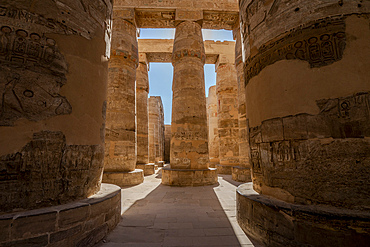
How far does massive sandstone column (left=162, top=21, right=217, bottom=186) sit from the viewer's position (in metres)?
6.91

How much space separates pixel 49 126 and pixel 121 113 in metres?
5.12

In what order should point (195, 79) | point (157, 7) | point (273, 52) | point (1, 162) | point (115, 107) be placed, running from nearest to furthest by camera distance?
point (1, 162) → point (273, 52) → point (115, 107) → point (195, 79) → point (157, 7)

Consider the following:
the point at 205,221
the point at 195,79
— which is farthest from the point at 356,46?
the point at 195,79

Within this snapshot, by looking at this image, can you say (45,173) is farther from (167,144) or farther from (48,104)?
(167,144)

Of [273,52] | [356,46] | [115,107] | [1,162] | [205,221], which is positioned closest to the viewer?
[1,162]

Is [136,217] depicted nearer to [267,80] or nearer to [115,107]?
[267,80]

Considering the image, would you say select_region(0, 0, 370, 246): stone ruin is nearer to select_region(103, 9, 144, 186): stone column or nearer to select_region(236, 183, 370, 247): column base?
select_region(236, 183, 370, 247): column base

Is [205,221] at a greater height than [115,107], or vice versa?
[115,107]

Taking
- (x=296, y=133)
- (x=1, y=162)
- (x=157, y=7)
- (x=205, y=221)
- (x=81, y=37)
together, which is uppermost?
(x=157, y=7)

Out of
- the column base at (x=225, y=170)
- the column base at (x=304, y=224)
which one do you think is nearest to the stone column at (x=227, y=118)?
the column base at (x=225, y=170)

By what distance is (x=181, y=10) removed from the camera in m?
8.23

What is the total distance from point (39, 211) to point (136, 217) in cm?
183

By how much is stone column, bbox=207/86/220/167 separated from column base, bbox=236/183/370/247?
11.1 m

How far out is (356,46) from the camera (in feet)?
6.73
